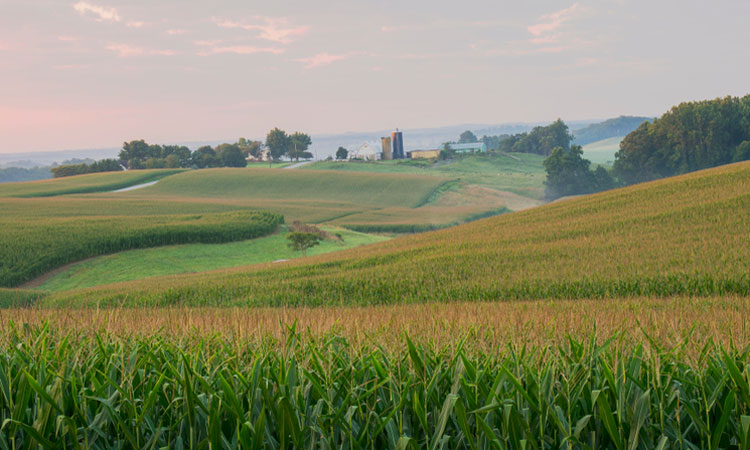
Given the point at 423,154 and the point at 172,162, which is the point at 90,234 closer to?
the point at 172,162

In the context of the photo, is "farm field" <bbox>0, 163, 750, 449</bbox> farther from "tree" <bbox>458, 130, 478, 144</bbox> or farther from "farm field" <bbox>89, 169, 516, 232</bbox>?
"tree" <bbox>458, 130, 478, 144</bbox>

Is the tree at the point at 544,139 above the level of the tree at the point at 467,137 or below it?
below

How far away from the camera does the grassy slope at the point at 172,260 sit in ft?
115

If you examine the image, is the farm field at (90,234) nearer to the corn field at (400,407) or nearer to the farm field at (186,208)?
the farm field at (186,208)

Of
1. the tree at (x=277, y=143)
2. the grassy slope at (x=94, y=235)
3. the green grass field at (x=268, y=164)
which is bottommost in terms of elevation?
the grassy slope at (x=94, y=235)

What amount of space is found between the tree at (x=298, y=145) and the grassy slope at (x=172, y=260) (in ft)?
276

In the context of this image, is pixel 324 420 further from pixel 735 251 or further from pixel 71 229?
pixel 71 229

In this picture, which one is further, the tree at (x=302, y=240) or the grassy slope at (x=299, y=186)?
the grassy slope at (x=299, y=186)

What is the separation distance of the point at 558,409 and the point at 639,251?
17517mm

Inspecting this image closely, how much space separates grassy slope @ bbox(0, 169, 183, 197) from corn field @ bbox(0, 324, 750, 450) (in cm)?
8996

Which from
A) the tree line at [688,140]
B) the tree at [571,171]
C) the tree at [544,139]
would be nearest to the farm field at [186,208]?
the tree at [571,171]

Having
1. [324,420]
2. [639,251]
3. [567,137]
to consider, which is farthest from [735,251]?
[567,137]

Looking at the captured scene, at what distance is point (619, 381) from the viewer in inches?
159

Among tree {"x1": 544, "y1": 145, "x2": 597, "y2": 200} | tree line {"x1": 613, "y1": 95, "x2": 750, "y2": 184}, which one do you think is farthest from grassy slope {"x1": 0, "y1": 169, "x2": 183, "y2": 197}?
tree line {"x1": 613, "y1": 95, "x2": 750, "y2": 184}
